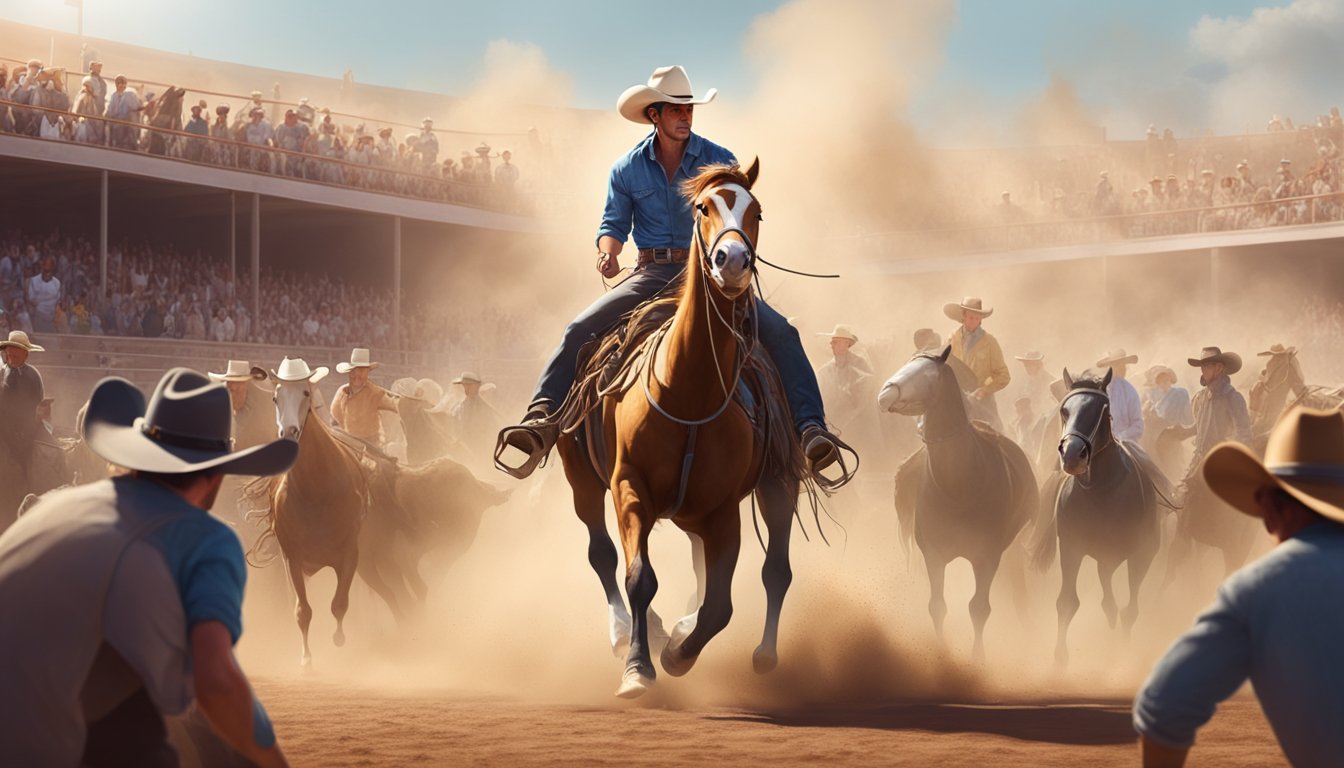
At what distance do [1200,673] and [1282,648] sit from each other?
161 mm

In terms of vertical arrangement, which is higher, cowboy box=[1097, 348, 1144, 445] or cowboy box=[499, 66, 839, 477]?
cowboy box=[499, 66, 839, 477]

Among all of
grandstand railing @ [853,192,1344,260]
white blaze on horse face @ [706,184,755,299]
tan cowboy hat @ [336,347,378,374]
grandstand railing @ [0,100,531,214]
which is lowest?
tan cowboy hat @ [336,347,378,374]

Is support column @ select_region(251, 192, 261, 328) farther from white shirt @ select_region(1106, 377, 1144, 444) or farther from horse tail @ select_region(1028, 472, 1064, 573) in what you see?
horse tail @ select_region(1028, 472, 1064, 573)

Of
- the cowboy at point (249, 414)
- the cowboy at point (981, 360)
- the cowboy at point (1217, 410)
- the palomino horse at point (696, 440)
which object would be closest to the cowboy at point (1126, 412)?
the cowboy at point (1217, 410)

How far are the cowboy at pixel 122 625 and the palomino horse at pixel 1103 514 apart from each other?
348 inches

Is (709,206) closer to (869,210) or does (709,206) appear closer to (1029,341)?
(1029,341)

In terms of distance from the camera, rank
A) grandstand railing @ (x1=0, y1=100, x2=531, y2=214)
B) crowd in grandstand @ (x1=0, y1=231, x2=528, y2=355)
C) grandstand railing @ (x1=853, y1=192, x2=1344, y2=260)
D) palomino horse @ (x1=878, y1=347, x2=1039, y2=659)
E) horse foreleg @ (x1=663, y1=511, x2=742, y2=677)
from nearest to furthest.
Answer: horse foreleg @ (x1=663, y1=511, x2=742, y2=677) < palomino horse @ (x1=878, y1=347, x2=1039, y2=659) < crowd in grandstand @ (x1=0, y1=231, x2=528, y2=355) < grandstand railing @ (x1=0, y1=100, x2=531, y2=214) < grandstand railing @ (x1=853, y1=192, x2=1344, y2=260)

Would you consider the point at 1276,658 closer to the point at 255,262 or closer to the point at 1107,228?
the point at 255,262

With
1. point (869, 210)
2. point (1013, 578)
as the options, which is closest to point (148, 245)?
point (869, 210)

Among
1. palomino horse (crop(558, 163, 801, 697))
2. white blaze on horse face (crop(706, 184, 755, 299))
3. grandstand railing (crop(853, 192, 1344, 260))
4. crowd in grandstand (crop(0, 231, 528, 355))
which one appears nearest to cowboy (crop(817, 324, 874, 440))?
palomino horse (crop(558, 163, 801, 697))

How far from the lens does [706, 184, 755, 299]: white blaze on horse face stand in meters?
7.11

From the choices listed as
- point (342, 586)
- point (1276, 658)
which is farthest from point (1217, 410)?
point (1276, 658)

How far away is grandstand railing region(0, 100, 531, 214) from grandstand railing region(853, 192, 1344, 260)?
9581 mm

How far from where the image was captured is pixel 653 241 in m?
9.00
